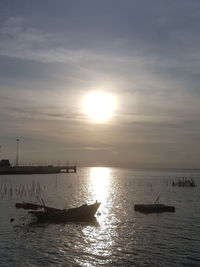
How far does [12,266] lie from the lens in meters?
31.2

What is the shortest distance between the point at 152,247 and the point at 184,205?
145ft

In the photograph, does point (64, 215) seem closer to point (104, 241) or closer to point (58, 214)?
point (58, 214)

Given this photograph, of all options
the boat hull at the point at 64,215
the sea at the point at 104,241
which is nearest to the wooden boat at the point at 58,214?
the boat hull at the point at 64,215

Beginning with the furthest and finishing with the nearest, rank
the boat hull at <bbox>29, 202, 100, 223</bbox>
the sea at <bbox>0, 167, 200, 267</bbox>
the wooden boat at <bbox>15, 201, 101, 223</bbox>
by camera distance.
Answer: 1. the boat hull at <bbox>29, 202, 100, 223</bbox>
2. the wooden boat at <bbox>15, 201, 101, 223</bbox>
3. the sea at <bbox>0, 167, 200, 267</bbox>

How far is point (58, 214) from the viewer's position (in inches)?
2179

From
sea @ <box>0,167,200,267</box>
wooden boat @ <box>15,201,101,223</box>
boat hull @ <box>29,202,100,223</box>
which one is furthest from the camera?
boat hull @ <box>29,202,100,223</box>

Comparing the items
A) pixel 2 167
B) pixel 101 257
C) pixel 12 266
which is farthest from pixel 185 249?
pixel 2 167

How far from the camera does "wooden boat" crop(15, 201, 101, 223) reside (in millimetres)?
54469

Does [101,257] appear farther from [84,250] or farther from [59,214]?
[59,214]

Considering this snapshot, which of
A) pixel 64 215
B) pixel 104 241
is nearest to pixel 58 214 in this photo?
pixel 64 215

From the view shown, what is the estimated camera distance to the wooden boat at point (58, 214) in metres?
54.5

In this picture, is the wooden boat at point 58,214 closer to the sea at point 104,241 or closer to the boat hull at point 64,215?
the boat hull at point 64,215

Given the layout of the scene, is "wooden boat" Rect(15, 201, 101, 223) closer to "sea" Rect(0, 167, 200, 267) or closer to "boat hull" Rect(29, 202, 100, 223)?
"boat hull" Rect(29, 202, 100, 223)

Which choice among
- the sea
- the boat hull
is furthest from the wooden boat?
the sea
